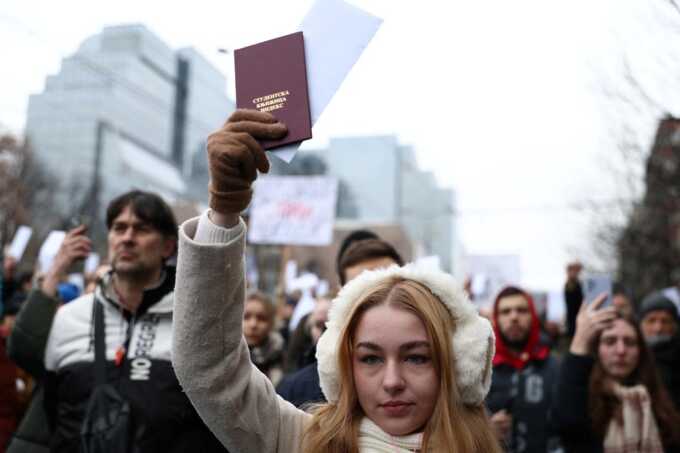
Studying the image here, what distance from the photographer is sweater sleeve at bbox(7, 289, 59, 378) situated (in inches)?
126

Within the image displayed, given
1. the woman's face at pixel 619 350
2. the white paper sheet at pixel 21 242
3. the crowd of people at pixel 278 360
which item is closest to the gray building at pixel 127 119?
the white paper sheet at pixel 21 242

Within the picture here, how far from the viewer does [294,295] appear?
10633 mm

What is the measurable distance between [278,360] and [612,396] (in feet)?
6.88

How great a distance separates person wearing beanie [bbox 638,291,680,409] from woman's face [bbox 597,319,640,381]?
58 cm

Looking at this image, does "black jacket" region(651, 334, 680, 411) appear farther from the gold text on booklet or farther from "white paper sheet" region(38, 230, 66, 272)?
"white paper sheet" region(38, 230, 66, 272)

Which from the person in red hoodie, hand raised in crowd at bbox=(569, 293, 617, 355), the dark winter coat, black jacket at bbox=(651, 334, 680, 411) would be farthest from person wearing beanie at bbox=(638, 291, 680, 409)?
hand raised in crowd at bbox=(569, 293, 617, 355)

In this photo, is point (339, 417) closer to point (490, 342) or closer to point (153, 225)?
point (490, 342)

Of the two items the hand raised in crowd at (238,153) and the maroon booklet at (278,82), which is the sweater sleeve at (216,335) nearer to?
the hand raised in crowd at (238,153)

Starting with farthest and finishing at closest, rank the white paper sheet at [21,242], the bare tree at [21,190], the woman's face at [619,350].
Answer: the bare tree at [21,190], the white paper sheet at [21,242], the woman's face at [619,350]

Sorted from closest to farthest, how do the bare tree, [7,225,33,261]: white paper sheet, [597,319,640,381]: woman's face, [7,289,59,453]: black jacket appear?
[7,289,59,453]: black jacket, [597,319,640,381]: woman's face, [7,225,33,261]: white paper sheet, the bare tree

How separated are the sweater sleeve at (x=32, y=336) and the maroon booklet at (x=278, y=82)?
75.7 inches

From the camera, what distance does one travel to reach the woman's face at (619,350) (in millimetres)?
4137

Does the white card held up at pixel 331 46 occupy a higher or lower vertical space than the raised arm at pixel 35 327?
higher

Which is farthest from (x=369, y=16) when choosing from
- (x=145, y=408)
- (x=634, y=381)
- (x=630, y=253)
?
(x=630, y=253)
